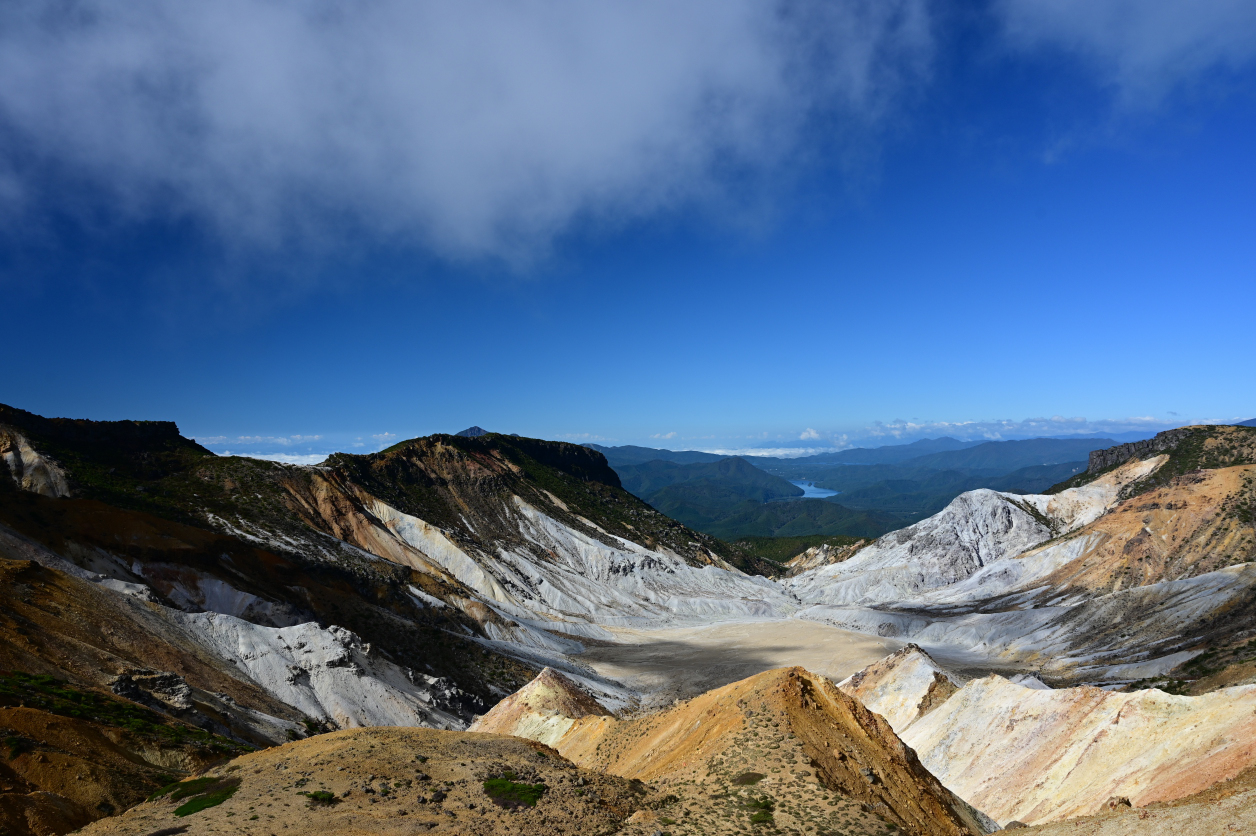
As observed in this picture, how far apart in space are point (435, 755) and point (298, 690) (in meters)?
21.3

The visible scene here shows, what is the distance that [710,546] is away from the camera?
441 feet

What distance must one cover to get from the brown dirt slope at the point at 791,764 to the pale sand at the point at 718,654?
3292 centimetres

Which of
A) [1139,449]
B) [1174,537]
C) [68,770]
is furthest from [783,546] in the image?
[68,770]

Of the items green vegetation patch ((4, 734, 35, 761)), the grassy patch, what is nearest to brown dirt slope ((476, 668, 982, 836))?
the grassy patch

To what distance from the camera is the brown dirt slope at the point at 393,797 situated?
52.1 feet

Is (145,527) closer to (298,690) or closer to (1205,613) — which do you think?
(298,690)

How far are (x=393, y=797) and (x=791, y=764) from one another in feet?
39.3

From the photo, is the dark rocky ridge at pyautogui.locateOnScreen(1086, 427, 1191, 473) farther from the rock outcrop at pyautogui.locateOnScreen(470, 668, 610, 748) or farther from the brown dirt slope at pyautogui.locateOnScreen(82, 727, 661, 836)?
the brown dirt slope at pyautogui.locateOnScreen(82, 727, 661, 836)

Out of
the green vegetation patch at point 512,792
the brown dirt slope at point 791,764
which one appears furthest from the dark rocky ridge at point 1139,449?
the green vegetation patch at point 512,792

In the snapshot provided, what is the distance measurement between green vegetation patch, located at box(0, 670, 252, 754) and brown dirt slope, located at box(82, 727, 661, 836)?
3.03 metres

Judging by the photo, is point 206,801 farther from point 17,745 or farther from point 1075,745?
point 1075,745

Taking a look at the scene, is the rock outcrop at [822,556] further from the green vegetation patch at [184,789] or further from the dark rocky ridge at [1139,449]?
the green vegetation patch at [184,789]

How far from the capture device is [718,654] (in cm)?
7219

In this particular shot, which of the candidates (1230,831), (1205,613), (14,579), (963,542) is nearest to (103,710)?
(14,579)
